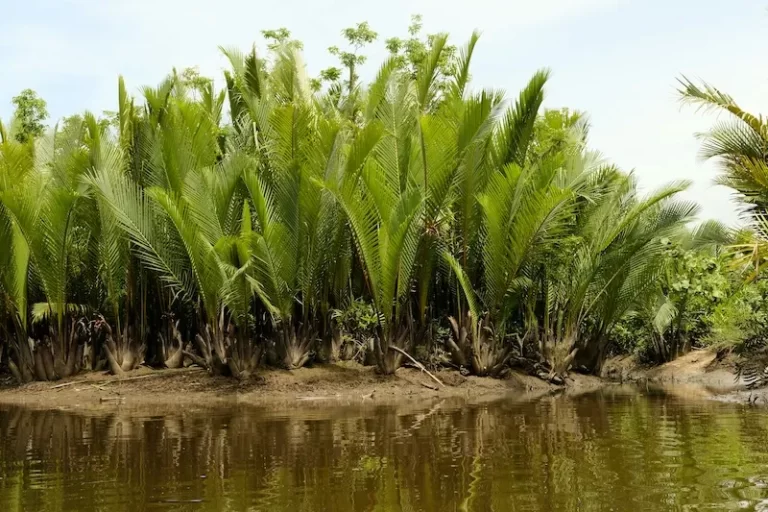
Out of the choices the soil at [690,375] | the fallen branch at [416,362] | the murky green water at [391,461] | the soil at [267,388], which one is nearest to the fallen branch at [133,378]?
the soil at [267,388]

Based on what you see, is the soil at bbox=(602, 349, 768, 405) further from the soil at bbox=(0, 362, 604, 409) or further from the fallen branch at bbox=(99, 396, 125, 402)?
the fallen branch at bbox=(99, 396, 125, 402)

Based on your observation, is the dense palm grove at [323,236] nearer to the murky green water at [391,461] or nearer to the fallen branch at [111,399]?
the fallen branch at [111,399]

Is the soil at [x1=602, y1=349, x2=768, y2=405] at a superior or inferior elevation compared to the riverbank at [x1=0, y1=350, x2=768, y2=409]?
inferior

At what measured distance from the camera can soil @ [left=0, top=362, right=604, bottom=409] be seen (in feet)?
33.2

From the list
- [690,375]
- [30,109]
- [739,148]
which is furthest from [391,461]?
[30,109]

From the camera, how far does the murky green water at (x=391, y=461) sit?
4.23 m

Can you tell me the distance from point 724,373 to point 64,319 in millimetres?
10427

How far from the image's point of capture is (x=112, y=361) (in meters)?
11.6

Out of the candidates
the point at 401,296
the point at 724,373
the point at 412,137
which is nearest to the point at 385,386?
the point at 401,296

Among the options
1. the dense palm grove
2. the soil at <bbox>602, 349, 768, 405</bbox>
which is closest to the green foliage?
the dense palm grove

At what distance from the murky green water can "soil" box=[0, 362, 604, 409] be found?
149 centimetres

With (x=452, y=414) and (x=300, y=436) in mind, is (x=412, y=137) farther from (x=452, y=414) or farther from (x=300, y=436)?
(x=300, y=436)

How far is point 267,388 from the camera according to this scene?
1040cm

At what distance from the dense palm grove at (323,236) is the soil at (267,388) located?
262 millimetres
